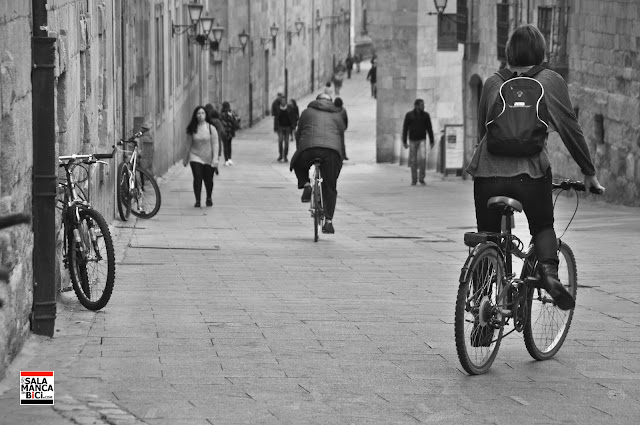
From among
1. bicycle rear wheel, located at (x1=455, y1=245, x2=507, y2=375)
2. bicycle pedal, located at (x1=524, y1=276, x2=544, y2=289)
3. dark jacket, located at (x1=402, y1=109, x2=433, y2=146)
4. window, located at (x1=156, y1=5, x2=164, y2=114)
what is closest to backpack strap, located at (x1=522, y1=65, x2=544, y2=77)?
bicycle rear wheel, located at (x1=455, y1=245, x2=507, y2=375)

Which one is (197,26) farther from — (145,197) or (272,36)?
(272,36)

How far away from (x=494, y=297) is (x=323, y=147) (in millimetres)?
8224

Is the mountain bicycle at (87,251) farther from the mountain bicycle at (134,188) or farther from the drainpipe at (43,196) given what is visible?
the mountain bicycle at (134,188)

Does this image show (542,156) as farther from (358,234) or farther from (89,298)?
(358,234)

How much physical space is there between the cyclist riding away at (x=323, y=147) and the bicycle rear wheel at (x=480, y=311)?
26.7 ft

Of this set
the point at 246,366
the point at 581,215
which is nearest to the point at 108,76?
the point at 581,215

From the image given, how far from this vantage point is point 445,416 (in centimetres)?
564

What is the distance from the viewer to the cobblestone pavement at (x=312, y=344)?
5.77 metres

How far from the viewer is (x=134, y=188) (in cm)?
1697

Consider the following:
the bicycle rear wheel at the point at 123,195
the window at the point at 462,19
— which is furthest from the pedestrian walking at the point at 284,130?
the bicycle rear wheel at the point at 123,195

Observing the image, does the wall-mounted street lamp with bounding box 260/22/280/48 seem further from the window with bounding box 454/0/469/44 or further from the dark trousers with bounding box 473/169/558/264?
the dark trousers with bounding box 473/169/558/264

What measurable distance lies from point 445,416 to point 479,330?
915 mm

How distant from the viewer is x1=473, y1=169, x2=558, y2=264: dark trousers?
657cm

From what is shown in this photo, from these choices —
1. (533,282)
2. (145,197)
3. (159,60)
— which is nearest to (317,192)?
(145,197)
